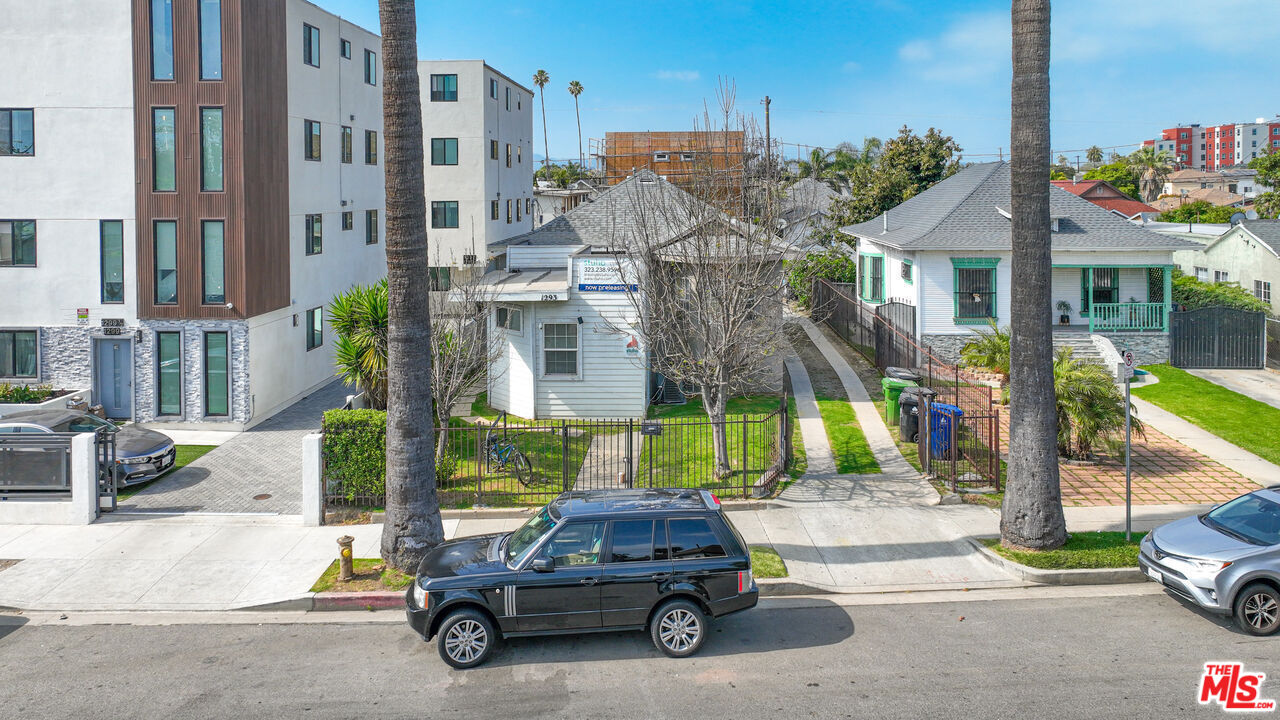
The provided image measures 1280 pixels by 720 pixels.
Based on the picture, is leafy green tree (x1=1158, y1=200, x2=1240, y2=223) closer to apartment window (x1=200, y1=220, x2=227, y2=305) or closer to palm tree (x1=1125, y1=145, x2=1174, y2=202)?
palm tree (x1=1125, y1=145, x2=1174, y2=202)

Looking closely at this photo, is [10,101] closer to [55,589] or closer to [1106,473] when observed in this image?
[55,589]

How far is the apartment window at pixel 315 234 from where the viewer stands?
2762 centimetres

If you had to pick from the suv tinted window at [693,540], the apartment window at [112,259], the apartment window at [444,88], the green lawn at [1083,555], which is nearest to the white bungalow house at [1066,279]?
the green lawn at [1083,555]

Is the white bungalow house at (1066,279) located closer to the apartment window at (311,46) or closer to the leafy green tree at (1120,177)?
the apartment window at (311,46)

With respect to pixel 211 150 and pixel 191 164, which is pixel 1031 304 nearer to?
pixel 211 150

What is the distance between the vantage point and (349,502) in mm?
15914

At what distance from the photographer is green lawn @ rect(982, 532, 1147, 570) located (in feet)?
42.3

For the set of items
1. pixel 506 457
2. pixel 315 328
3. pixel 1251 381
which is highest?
pixel 315 328

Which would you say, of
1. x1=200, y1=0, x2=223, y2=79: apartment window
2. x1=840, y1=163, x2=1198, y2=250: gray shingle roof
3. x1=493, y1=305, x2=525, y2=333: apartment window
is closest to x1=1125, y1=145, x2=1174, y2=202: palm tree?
x1=840, y1=163, x2=1198, y2=250: gray shingle roof

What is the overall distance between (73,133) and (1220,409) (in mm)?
27146

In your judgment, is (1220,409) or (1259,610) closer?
(1259,610)

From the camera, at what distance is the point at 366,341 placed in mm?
20125

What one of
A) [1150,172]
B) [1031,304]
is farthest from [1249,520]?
[1150,172]

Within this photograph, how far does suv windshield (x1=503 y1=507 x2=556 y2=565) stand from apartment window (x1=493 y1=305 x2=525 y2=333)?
1194 cm
